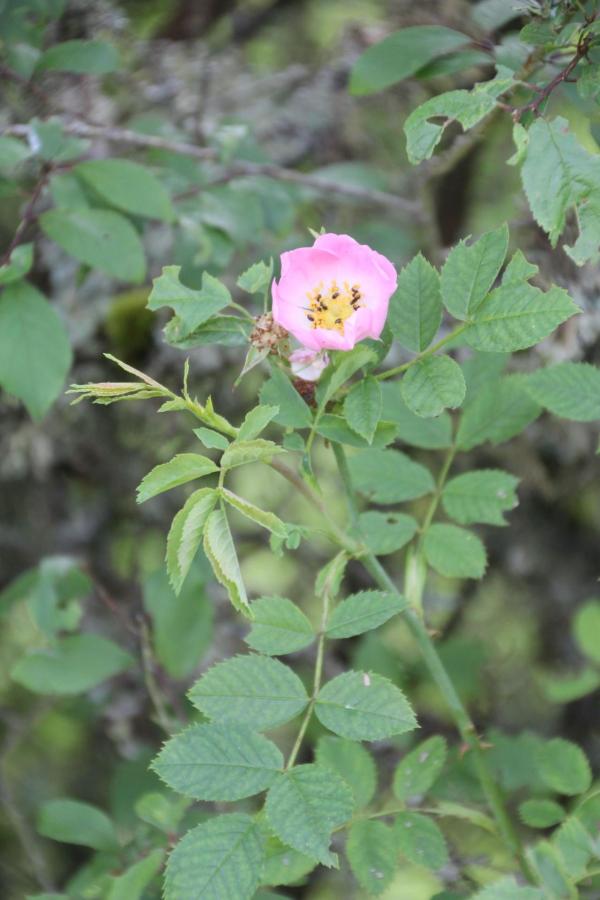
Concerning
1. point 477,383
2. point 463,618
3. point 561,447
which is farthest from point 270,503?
point 477,383

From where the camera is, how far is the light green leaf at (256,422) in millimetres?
656

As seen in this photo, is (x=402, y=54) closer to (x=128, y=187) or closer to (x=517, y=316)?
(x=128, y=187)

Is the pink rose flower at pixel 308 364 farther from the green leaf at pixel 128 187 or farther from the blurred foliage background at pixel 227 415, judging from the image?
the blurred foliage background at pixel 227 415

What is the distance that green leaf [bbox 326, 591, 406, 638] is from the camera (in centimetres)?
74

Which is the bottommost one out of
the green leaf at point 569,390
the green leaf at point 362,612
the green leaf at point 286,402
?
the green leaf at point 362,612

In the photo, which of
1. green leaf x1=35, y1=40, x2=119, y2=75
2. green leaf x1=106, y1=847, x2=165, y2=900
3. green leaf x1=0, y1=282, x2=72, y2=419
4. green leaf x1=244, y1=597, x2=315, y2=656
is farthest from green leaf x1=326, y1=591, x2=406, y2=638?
green leaf x1=35, y1=40, x2=119, y2=75

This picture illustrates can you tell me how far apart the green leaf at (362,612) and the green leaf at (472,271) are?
0.82 feet

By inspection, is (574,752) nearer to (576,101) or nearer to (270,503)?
(576,101)

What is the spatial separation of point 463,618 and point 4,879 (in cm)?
109

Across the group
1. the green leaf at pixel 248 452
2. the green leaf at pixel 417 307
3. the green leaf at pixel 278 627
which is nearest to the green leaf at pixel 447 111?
the green leaf at pixel 417 307

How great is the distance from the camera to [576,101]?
3.40 feet

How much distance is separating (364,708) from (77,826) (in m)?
0.60

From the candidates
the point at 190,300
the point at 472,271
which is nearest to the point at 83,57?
the point at 190,300

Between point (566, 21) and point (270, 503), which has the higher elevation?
point (566, 21)
